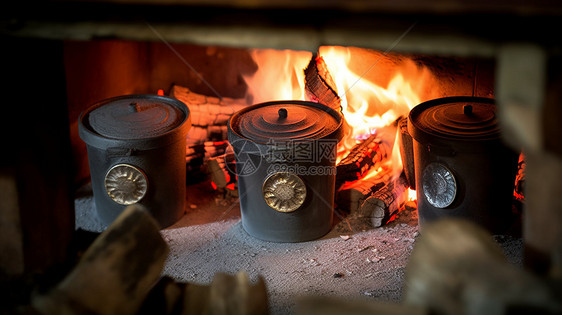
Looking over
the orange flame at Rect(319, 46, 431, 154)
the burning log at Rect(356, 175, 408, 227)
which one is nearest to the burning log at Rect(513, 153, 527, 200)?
the burning log at Rect(356, 175, 408, 227)

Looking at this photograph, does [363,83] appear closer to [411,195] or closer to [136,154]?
[411,195]

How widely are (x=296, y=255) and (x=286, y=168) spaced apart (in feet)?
2.52

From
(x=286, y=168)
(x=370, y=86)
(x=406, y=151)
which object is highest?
(x=370, y=86)

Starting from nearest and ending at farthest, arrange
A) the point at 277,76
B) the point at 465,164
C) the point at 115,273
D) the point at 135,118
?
the point at 115,273
the point at 465,164
the point at 135,118
the point at 277,76

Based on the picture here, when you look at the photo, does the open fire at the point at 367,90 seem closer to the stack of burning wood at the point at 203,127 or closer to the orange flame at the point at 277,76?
the orange flame at the point at 277,76

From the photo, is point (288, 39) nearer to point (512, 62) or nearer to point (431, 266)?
point (512, 62)

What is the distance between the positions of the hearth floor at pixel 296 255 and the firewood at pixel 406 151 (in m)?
0.32

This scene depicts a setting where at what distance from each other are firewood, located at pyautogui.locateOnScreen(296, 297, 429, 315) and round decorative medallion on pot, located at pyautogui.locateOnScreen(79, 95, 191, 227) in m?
3.00

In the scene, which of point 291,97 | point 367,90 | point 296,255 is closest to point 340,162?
point 367,90

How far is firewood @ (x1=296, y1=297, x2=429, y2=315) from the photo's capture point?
2.03 meters

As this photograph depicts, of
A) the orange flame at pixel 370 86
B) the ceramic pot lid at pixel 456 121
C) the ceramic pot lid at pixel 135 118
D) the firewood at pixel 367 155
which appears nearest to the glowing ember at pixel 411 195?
the firewood at pixel 367 155

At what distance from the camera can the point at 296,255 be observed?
473 cm

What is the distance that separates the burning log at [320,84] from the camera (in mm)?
5605

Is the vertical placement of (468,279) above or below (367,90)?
above
